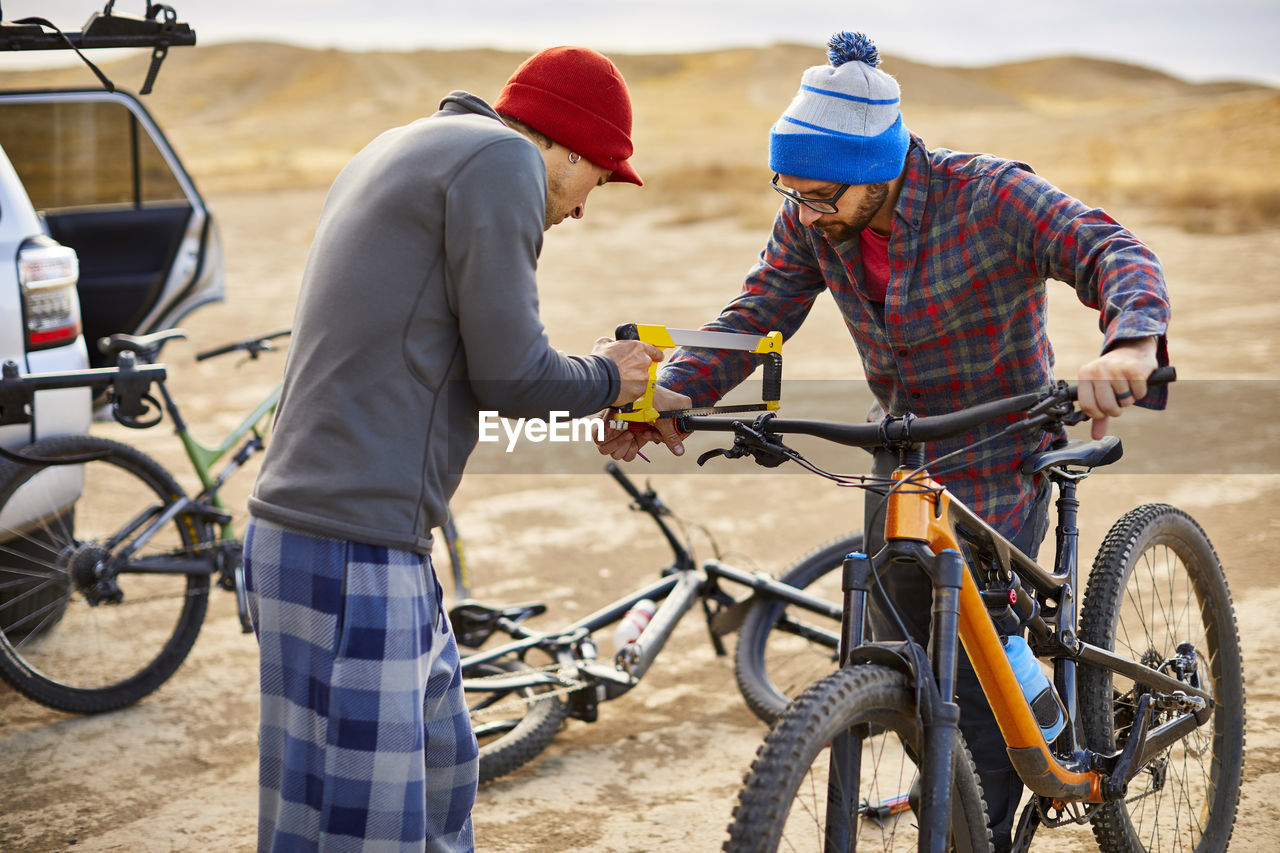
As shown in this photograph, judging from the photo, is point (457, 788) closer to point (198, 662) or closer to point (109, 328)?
point (198, 662)

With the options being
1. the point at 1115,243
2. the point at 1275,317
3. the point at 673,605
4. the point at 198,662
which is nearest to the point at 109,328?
the point at 198,662

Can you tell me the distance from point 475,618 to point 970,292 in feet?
7.92

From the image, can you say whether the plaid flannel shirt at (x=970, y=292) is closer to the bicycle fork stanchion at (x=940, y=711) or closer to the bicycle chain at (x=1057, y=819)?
the bicycle fork stanchion at (x=940, y=711)

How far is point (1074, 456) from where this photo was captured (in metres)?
2.66

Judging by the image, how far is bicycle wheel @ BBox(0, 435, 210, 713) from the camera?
420 centimetres

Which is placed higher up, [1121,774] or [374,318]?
[374,318]

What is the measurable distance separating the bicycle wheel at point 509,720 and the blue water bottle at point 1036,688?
1735 millimetres

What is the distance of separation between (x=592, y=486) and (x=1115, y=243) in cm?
517

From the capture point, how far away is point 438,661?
7.64ft

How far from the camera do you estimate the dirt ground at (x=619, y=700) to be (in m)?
3.58

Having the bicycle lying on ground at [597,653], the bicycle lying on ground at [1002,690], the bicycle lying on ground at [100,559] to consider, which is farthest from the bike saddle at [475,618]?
the bicycle lying on ground at [1002,690]

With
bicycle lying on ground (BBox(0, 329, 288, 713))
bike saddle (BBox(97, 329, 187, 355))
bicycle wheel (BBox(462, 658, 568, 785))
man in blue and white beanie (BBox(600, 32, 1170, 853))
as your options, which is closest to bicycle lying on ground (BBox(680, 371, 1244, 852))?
man in blue and white beanie (BBox(600, 32, 1170, 853))

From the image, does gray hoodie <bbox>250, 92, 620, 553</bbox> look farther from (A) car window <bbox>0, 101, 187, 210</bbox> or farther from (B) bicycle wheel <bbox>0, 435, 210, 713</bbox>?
(A) car window <bbox>0, 101, 187, 210</bbox>

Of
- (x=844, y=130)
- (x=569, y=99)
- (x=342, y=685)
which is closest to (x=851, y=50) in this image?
(x=844, y=130)
